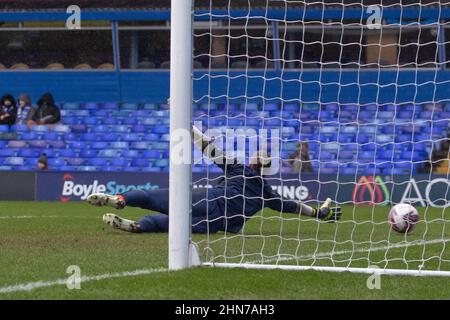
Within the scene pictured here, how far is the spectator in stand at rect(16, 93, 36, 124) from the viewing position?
29938 mm

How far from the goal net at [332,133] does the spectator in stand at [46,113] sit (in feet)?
16.2

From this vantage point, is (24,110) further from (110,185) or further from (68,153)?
(110,185)

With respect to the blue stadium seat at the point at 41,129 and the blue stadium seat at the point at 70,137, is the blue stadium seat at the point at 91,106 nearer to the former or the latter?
the blue stadium seat at the point at 70,137

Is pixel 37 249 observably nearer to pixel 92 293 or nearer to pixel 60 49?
pixel 92 293

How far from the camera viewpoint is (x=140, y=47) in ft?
103

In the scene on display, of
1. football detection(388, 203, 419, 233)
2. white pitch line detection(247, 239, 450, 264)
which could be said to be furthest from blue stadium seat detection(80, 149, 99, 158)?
white pitch line detection(247, 239, 450, 264)

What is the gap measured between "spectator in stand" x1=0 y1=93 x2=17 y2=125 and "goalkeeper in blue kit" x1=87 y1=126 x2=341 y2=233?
61.3 ft

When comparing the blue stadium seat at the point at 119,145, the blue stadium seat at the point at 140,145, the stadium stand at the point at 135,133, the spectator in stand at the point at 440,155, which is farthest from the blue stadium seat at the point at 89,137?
the spectator in stand at the point at 440,155

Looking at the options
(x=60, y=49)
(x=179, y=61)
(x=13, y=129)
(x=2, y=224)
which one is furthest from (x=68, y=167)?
(x=179, y=61)

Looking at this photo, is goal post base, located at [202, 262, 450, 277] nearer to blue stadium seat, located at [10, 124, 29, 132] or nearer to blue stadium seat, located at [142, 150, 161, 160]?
blue stadium seat, located at [142, 150, 161, 160]

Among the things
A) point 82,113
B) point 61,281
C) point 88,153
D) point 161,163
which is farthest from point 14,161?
point 61,281

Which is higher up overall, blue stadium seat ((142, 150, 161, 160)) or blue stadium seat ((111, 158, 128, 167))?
blue stadium seat ((142, 150, 161, 160))

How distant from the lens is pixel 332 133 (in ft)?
86.1

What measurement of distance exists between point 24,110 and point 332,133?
390 inches
